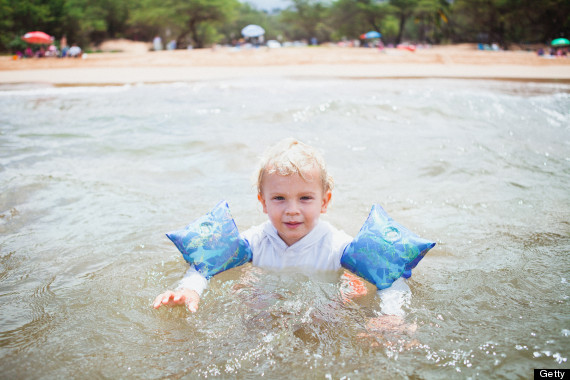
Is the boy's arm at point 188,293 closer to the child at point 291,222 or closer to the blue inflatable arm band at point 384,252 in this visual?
the child at point 291,222

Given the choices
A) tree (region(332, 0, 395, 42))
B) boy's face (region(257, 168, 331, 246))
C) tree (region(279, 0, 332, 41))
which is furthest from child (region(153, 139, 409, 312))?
tree (region(279, 0, 332, 41))

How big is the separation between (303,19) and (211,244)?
6331 cm

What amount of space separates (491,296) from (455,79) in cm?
1543

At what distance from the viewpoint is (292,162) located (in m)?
2.56


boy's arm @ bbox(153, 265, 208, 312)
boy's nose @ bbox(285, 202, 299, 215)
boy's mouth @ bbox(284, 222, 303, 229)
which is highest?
boy's nose @ bbox(285, 202, 299, 215)

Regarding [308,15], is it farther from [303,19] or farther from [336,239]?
[336,239]

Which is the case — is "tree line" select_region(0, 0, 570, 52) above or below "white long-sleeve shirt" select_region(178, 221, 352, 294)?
above

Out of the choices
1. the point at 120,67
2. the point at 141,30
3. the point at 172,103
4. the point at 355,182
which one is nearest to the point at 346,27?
the point at 141,30

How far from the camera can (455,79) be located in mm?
16312

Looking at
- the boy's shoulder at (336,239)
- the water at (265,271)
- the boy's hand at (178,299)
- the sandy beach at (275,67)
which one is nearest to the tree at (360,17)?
the sandy beach at (275,67)

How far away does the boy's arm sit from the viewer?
2346 mm

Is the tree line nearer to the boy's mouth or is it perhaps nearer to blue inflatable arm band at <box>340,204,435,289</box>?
the boy's mouth

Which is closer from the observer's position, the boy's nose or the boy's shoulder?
the boy's nose

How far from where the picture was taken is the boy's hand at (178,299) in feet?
7.63
